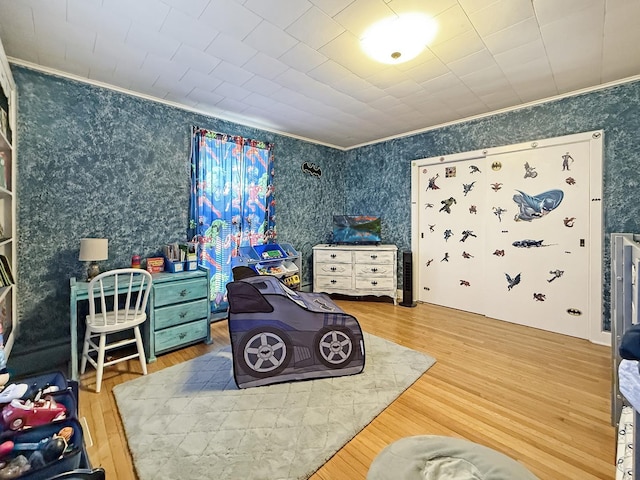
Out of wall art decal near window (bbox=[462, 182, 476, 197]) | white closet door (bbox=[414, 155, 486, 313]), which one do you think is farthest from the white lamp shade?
wall art decal near window (bbox=[462, 182, 476, 197])

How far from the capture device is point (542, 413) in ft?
5.96

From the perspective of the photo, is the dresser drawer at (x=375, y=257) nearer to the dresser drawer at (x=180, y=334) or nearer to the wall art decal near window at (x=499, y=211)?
the wall art decal near window at (x=499, y=211)

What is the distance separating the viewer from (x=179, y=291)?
8.79ft

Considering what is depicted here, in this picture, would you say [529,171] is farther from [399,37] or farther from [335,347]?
[335,347]

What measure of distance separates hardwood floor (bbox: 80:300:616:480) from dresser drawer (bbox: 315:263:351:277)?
53.5 inches

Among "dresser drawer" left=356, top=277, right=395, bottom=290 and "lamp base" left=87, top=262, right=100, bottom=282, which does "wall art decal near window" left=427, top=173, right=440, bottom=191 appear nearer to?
"dresser drawer" left=356, top=277, right=395, bottom=290

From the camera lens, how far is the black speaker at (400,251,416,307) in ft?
13.5

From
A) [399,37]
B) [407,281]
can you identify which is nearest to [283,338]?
[399,37]

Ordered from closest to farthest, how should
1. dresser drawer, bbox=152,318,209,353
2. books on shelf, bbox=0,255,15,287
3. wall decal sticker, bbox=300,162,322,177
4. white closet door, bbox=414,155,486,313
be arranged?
books on shelf, bbox=0,255,15,287
dresser drawer, bbox=152,318,209,353
white closet door, bbox=414,155,486,313
wall decal sticker, bbox=300,162,322,177

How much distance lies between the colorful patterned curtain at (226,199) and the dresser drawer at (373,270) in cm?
142

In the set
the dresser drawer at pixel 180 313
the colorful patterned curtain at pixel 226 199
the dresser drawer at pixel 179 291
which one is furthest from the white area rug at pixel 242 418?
the colorful patterned curtain at pixel 226 199

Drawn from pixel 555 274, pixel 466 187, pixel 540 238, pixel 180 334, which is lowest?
pixel 180 334

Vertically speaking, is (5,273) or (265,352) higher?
(5,273)

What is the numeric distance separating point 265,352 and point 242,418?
1.47ft
